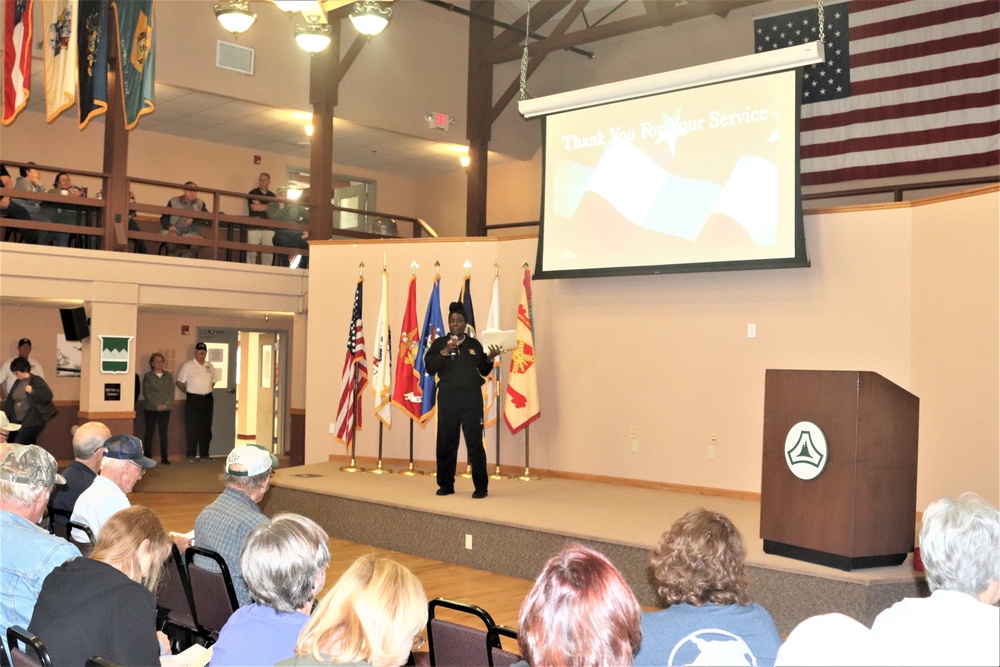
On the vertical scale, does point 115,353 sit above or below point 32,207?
below

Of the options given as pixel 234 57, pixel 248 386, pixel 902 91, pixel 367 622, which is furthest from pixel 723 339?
pixel 248 386

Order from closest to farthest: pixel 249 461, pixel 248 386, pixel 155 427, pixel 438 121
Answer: pixel 249 461, pixel 155 427, pixel 438 121, pixel 248 386

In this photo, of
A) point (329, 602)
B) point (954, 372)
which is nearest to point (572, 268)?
point (954, 372)

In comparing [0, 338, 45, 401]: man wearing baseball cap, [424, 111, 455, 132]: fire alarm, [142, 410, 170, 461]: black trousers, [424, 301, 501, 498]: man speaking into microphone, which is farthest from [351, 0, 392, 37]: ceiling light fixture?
[142, 410, 170, 461]: black trousers

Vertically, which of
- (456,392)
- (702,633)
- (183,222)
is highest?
(183,222)

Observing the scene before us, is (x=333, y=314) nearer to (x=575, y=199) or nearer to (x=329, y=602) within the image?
(x=575, y=199)

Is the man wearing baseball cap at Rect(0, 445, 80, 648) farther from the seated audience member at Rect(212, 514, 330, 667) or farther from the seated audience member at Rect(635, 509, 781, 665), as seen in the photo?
the seated audience member at Rect(635, 509, 781, 665)

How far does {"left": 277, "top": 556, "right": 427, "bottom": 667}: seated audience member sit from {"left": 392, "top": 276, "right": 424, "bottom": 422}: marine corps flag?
662 centimetres

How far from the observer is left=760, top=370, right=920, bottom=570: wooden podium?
457cm

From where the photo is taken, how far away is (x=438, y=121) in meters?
12.6

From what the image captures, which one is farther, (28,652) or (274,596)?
(28,652)

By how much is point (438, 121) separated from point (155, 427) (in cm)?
562

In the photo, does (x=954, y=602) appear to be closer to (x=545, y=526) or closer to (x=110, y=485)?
(x=110, y=485)

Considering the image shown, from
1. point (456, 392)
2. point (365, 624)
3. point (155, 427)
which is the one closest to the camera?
point (365, 624)
